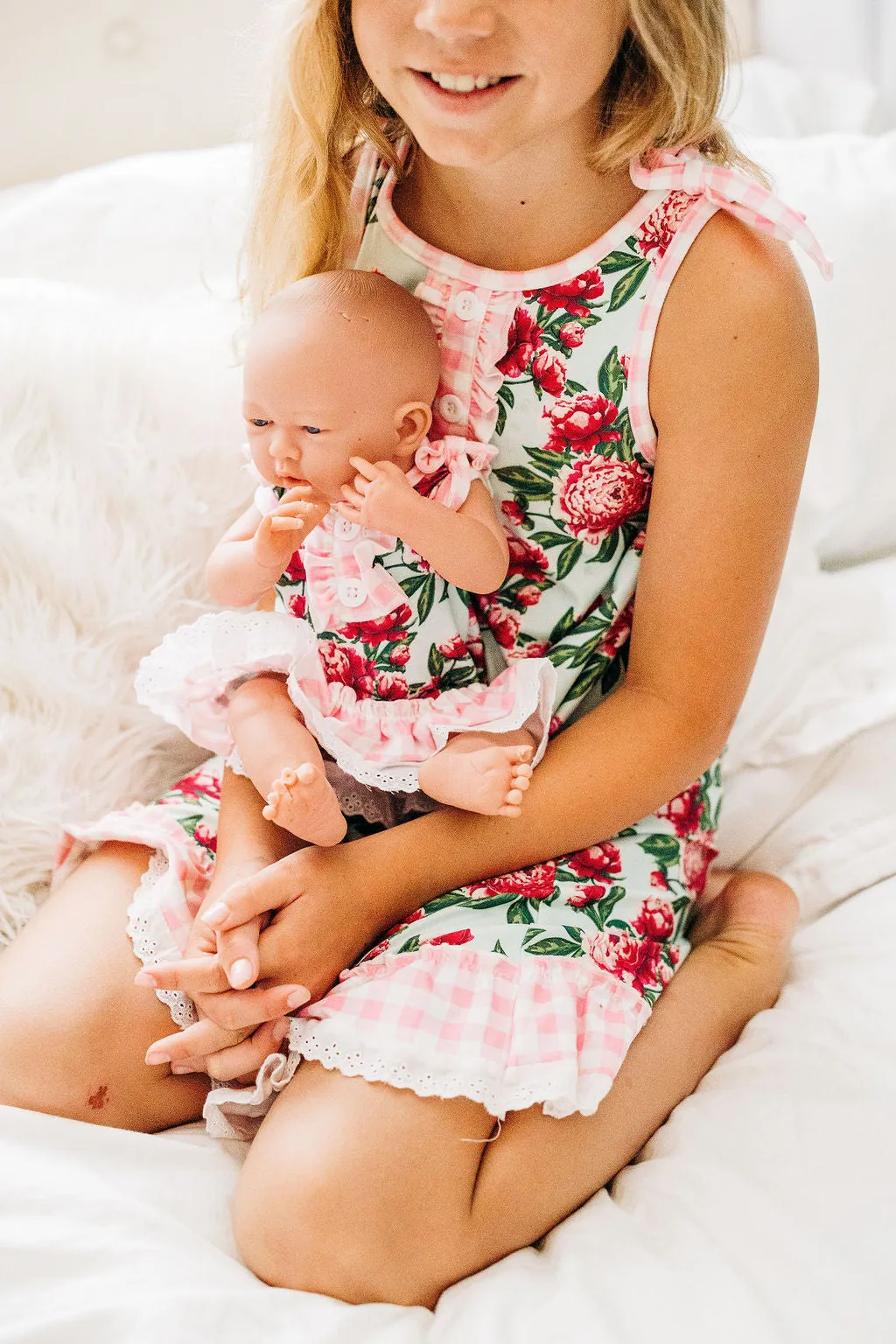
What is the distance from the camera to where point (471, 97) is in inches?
31.8

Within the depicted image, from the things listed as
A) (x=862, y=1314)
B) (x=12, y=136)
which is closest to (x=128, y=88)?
(x=12, y=136)

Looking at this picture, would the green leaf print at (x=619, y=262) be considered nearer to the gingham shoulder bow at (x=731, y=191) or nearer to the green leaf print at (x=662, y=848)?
the gingham shoulder bow at (x=731, y=191)

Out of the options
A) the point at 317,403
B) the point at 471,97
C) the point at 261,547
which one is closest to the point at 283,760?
the point at 261,547

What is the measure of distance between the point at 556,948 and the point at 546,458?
37cm

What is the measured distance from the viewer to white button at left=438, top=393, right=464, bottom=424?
0.95m

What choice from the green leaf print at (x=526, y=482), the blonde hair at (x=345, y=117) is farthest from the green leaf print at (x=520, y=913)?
the blonde hair at (x=345, y=117)

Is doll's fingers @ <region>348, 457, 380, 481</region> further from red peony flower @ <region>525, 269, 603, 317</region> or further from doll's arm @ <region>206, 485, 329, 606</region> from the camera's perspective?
red peony flower @ <region>525, 269, 603, 317</region>

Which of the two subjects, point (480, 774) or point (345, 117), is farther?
point (345, 117)

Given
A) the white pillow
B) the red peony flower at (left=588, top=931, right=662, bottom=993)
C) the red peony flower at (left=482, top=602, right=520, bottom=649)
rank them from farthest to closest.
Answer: the white pillow
the red peony flower at (left=482, top=602, right=520, bottom=649)
the red peony flower at (left=588, top=931, right=662, bottom=993)

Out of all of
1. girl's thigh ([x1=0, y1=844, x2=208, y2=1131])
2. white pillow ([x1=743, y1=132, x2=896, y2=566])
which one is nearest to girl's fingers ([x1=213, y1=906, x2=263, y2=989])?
girl's thigh ([x1=0, y1=844, x2=208, y2=1131])

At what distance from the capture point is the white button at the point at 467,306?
3.07 ft

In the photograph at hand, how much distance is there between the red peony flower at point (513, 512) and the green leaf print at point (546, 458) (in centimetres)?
4

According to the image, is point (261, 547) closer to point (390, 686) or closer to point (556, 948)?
point (390, 686)

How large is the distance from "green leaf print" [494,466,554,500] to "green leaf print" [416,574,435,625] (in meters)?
0.10
